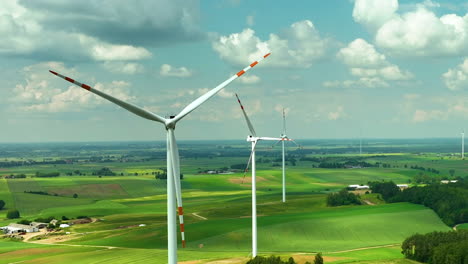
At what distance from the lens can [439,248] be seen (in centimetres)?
7681

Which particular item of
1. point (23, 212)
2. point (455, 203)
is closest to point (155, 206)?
point (23, 212)

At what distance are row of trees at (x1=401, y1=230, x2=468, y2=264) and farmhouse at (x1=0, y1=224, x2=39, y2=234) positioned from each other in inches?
3267

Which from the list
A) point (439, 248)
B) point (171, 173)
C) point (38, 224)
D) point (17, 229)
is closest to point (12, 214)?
point (38, 224)

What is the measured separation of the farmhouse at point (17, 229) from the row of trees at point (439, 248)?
3267 inches

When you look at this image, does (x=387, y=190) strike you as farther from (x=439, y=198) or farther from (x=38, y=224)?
(x=38, y=224)

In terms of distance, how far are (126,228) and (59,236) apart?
14566 millimetres

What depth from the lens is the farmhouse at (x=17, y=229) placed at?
115625 mm

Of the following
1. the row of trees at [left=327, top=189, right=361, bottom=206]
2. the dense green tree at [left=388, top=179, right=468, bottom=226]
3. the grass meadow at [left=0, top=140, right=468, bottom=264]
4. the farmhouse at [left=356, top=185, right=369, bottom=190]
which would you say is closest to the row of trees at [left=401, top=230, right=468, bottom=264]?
the grass meadow at [left=0, top=140, right=468, bottom=264]

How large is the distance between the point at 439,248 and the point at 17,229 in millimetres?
91055

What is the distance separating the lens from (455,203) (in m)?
133

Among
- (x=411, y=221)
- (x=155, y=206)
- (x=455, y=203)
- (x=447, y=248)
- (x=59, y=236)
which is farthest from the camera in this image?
(x=155, y=206)

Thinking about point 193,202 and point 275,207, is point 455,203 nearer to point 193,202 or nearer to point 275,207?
point 275,207

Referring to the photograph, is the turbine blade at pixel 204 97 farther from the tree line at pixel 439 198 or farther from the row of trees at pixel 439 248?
the tree line at pixel 439 198

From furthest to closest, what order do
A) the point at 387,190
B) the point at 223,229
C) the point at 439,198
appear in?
the point at 387,190 → the point at 439,198 → the point at 223,229
